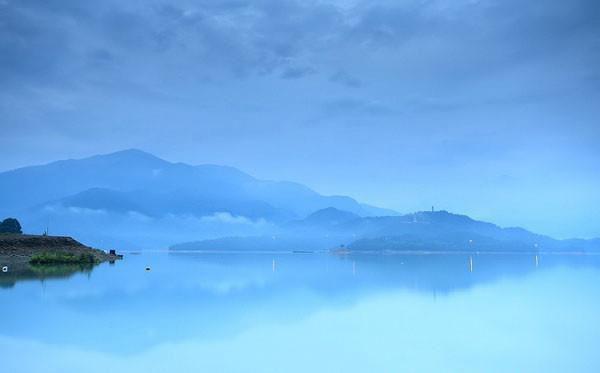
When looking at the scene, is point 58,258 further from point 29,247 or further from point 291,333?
point 291,333

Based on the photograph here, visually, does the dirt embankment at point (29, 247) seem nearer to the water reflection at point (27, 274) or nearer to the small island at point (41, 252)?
the small island at point (41, 252)

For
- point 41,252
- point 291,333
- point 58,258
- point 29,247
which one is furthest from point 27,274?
point 291,333

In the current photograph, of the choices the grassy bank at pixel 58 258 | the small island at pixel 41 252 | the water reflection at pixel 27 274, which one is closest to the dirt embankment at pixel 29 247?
the small island at pixel 41 252

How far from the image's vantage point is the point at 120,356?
1581cm

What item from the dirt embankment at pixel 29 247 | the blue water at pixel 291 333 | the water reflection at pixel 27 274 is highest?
the dirt embankment at pixel 29 247

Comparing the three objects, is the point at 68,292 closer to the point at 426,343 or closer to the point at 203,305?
the point at 203,305

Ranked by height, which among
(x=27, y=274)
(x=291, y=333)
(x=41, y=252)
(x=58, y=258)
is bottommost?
(x=291, y=333)

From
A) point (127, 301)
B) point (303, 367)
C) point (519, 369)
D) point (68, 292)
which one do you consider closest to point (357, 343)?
point (303, 367)

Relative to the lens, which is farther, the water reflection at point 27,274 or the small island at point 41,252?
the small island at point 41,252

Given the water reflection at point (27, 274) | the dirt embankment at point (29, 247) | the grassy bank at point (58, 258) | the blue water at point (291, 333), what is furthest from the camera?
the dirt embankment at point (29, 247)

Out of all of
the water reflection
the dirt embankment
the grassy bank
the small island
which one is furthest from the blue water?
the dirt embankment

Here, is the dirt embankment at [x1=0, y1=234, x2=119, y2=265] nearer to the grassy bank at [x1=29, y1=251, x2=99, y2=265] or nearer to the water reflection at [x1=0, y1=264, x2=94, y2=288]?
the grassy bank at [x1=29, y1=251, x2=99, y2=265]

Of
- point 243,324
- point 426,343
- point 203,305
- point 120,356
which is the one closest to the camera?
point 120,356

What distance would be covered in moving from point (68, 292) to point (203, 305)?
10.3 meters
